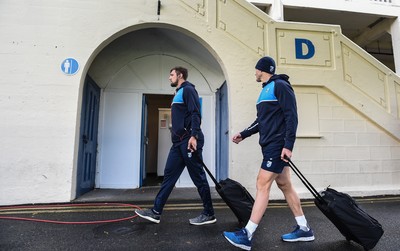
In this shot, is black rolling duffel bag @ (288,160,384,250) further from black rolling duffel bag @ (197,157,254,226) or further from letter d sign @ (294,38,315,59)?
letter d sign @ (294,38,315,59)

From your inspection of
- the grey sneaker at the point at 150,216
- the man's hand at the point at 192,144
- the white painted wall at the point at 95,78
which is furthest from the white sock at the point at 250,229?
the white painted wall at the point at 95,78

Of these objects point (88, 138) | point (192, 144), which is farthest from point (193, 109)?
point (88, 138)

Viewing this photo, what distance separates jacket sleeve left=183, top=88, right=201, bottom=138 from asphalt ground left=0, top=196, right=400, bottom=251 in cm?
117

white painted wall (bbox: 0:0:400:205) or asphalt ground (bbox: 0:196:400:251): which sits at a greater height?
Answer: white painted wall (bbox: 0:0:400:205)

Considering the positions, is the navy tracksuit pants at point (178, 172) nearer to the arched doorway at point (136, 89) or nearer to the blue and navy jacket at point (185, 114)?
the blue and navy jacket at point (185, 114)

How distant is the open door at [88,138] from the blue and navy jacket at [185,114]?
2507mm

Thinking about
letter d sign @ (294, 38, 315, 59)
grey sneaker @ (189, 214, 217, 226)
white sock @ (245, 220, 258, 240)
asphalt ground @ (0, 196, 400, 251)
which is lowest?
asphalt ground @ (0, 196, 400, 251)

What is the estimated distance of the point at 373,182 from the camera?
16.9ft

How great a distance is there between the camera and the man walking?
313cm

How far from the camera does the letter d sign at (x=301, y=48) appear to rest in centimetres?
526

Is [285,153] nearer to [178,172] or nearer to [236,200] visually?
[236,200]

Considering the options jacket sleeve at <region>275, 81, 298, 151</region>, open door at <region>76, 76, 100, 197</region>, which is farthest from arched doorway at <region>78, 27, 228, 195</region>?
jacket sleeve at <region>275, 81, 298, 151</region>

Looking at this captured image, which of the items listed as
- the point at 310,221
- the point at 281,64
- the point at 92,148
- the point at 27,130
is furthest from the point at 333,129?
the point at 27,130

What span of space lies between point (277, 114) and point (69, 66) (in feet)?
12.6
